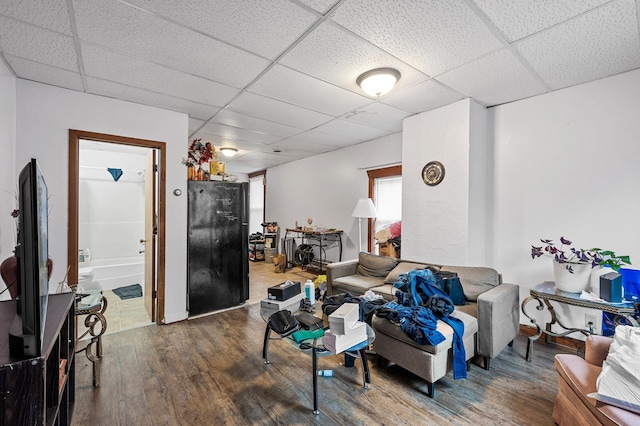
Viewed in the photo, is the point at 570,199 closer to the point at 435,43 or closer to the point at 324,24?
the point at 435,43

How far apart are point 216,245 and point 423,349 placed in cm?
274

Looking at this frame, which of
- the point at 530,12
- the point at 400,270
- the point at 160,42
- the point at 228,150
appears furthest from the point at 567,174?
the point at 228,150

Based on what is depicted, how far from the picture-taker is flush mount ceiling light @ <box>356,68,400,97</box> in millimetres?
2404

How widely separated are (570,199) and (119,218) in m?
6.73

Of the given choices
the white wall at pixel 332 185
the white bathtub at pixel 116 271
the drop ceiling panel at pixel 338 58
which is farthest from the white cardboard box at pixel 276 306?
the white bathtub at pixel 116 271

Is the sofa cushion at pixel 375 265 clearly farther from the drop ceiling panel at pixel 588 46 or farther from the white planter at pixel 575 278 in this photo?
the drop ceiling panel at pixel 588 46

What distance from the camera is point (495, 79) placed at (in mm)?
2584

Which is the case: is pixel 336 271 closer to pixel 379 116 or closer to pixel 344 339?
pixel 344 339

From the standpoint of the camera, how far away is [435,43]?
203 cm

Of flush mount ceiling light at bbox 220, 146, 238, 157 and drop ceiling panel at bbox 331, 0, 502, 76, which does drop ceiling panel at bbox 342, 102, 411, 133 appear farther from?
flush mount ceiling light at bbox 220, 146, 238, 157

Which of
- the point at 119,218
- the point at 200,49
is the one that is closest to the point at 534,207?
the point at 200,49

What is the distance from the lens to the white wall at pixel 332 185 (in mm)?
4754

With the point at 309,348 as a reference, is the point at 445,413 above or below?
below

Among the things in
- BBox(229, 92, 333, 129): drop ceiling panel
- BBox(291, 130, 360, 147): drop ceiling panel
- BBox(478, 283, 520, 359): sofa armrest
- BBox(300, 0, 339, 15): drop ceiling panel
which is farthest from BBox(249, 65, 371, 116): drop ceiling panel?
BBox(478, 283, 520, 359): sofa armrest
